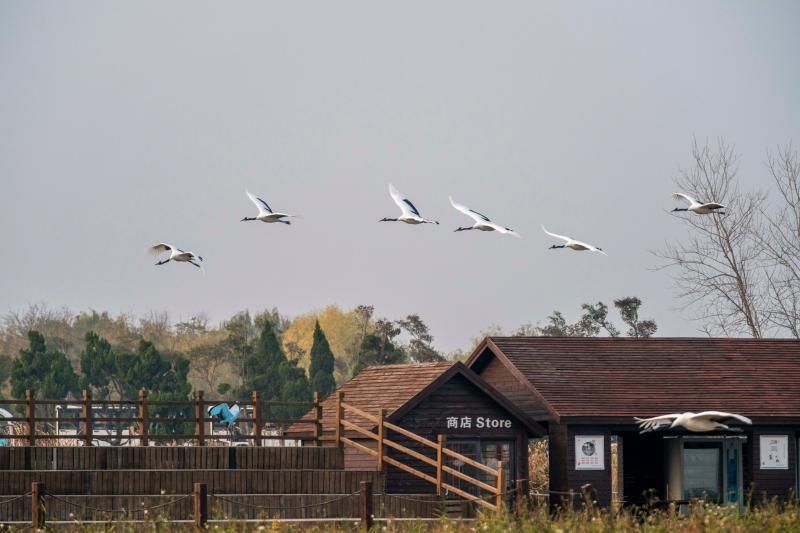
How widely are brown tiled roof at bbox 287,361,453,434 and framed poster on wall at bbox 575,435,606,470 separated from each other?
3.47 m

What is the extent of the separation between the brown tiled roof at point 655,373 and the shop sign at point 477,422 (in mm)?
1288

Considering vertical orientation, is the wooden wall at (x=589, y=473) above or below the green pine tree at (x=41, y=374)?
below

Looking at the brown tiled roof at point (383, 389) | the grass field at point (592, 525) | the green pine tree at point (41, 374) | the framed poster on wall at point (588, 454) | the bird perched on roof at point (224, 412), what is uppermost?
the green pine tree at point (41, 374)

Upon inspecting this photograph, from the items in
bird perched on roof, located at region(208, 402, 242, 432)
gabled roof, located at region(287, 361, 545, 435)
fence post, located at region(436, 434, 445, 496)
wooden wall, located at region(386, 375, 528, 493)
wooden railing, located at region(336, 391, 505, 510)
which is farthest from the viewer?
bird perched on roof, located at region(208, 402, 242, 432)

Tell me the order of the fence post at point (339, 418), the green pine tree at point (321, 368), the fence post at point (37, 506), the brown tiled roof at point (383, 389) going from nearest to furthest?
the fence post at point (37, 506), the fence post at point (339, 418), the brown tiled roof at point (383, 389), the green pine tree at point (321, 368)

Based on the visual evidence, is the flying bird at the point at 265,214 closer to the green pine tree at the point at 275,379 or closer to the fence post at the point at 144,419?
the fence post at the point at 144,419

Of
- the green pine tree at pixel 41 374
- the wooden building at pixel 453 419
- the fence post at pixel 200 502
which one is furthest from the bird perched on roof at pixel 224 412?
the green pine tree at pixel 41 374

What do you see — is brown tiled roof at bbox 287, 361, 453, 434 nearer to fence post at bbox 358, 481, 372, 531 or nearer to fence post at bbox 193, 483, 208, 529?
fence post at bbox 358, 481, 372, 531

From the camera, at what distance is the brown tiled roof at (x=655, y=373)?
37.3m

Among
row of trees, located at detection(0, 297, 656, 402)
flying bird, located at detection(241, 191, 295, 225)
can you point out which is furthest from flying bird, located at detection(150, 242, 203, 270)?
row of trees, located at detection(0, 297, 656, 402)

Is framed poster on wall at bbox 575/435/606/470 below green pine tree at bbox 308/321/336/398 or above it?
below

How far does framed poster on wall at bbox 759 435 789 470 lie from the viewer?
37.3 meters

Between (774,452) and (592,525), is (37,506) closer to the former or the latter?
(592,525)

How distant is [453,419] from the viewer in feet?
117
